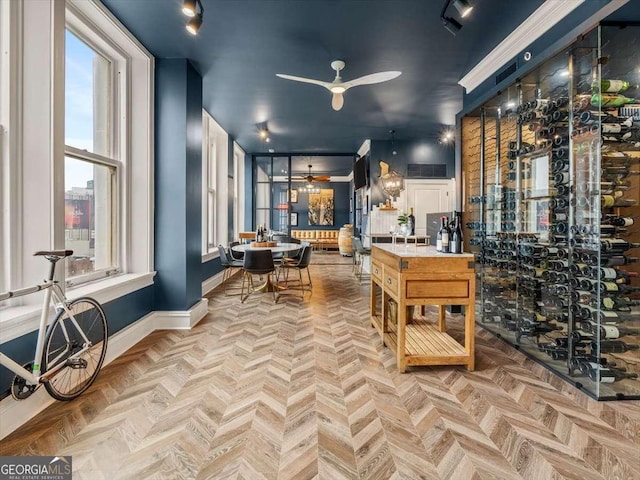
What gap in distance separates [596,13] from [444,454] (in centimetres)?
291

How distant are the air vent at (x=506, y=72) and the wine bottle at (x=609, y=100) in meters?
1.13

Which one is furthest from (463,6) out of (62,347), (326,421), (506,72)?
(62,347)

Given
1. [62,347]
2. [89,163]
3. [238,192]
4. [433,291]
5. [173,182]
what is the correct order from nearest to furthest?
[62,347]
[433,291]
[89,163]
[173,182]
[238,192]

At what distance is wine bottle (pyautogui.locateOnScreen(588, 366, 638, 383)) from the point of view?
2.15m

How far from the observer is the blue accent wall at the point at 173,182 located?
134 inches

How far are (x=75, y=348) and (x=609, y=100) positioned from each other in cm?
411

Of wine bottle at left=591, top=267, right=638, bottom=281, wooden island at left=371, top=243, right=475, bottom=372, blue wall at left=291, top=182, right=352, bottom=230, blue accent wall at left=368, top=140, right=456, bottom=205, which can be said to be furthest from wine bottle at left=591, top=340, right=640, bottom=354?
blue wall at left=291, top=182, right=352, bottom=230

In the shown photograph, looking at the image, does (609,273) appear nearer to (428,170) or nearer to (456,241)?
(456,241)

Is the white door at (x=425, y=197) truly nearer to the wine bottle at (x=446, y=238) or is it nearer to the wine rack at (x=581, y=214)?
the wine rack at (x=581, y=214)

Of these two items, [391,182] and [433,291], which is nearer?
[433,291]

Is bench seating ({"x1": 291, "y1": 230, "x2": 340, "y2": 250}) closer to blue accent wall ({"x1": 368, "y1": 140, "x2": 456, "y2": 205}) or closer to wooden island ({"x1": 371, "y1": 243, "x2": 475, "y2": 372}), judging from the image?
blue accent wall ({"x1": 368, "y1": 140, "x2": 456, "y2": 205})

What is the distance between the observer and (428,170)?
721 centimetres

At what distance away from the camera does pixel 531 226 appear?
2.91 metres

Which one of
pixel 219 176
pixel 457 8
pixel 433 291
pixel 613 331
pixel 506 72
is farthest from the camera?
pixel 219 176
